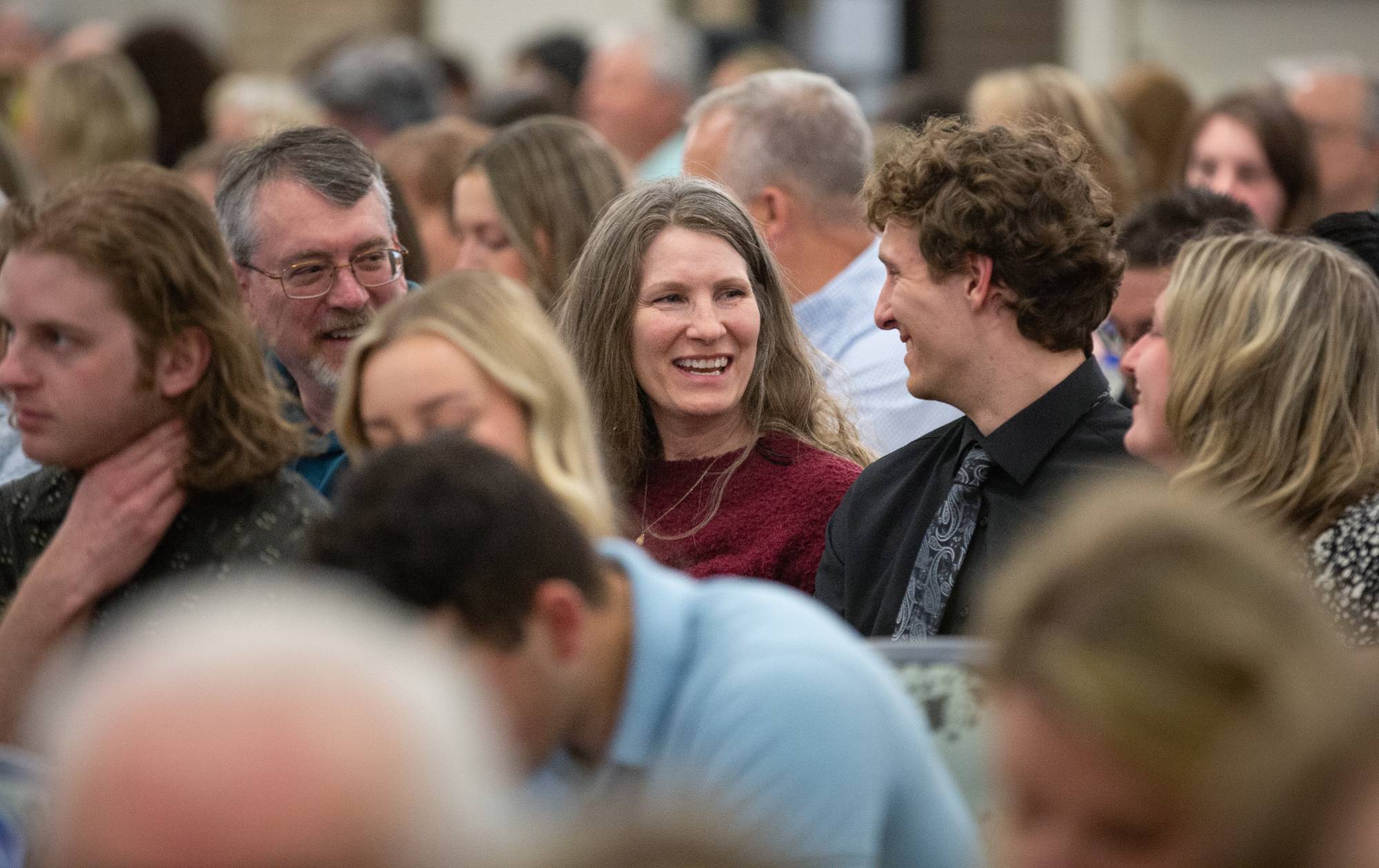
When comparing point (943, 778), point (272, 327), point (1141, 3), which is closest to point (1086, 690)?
point (943, 778)

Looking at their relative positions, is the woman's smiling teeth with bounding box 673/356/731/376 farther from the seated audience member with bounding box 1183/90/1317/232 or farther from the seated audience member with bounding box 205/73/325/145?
the seated audience member with bounding box 205/73/325/145

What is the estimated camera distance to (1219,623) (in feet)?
4.68

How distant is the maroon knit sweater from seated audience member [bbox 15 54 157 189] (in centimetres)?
434

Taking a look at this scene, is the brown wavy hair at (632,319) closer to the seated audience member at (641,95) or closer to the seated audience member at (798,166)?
the seated audience member at (798,166)

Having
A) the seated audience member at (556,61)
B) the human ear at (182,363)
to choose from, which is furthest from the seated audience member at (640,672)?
the seated audience member at (556,61)

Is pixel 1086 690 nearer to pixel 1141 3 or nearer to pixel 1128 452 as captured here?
pixel 1128 452

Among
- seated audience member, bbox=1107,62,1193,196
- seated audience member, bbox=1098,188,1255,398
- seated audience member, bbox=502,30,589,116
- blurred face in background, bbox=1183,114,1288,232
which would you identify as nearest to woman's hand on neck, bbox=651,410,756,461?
seated audience member, bbox=1098,188,1255,398

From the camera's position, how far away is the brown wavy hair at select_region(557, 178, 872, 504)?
11.9 feet

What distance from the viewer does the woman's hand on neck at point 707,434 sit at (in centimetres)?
365

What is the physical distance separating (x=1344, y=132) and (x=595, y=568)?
5813 millimetres

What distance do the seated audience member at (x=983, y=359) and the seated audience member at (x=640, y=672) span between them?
1221mm

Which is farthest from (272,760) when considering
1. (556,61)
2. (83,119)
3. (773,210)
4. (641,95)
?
(556,61)

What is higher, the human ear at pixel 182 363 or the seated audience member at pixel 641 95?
the human ear at pixel 182 363

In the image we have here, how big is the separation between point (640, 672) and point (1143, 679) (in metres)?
0.69
